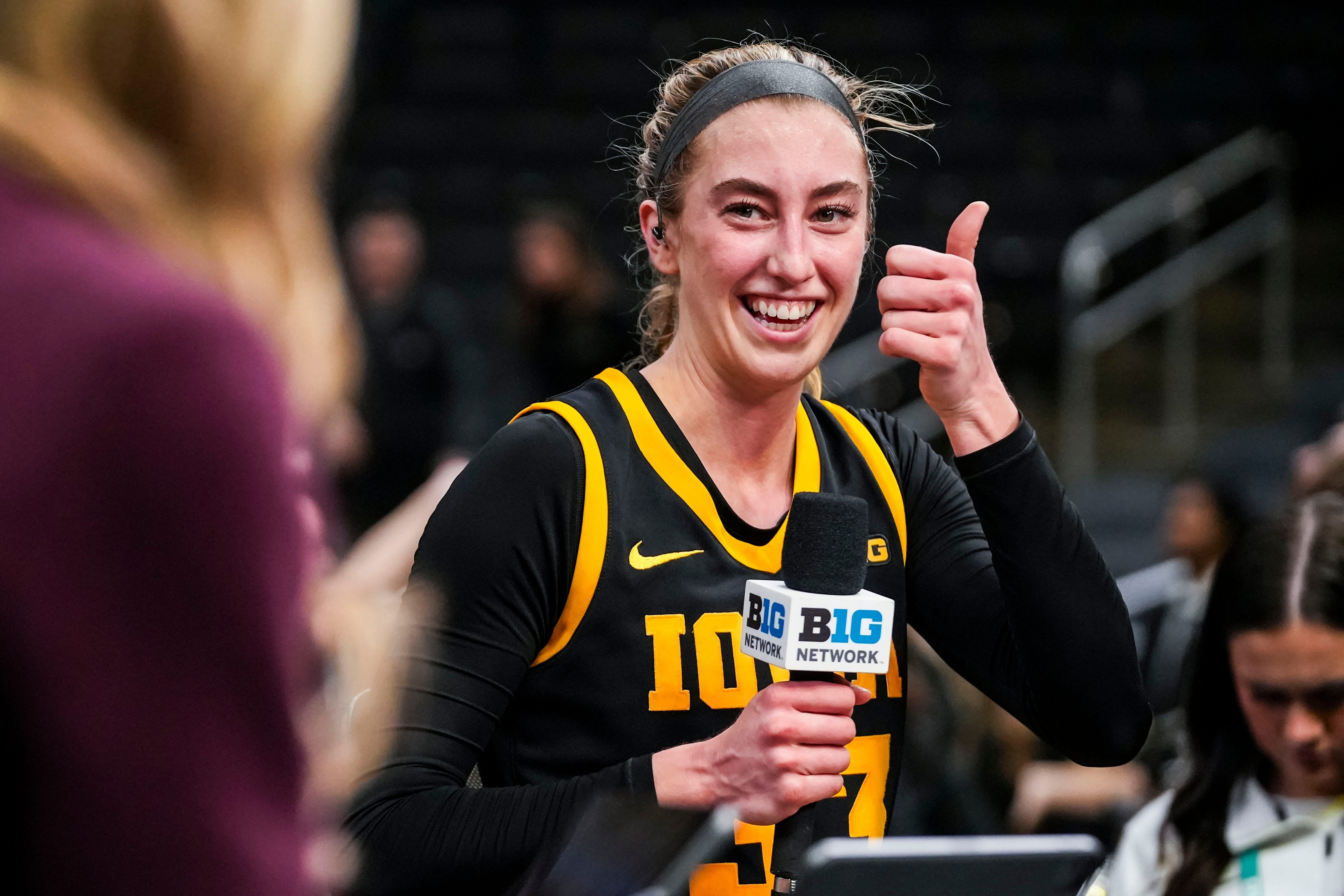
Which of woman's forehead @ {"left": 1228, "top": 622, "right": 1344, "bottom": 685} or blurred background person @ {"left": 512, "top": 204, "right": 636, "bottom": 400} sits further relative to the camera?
blurred background person @ {"left": 512, "top": 204, "right": 636, "bottom": 400}

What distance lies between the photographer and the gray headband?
6.40 ft

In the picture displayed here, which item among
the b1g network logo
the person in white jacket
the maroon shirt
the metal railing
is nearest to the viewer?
the maroon shirt

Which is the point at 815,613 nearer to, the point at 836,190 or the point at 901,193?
the point at 836,190

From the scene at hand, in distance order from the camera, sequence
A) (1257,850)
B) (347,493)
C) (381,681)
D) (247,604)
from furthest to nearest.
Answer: (347,493) → (1257,850) → (381,681) → (247,604)

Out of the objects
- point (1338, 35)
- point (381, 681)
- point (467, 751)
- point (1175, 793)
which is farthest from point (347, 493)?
point (1338, 35)

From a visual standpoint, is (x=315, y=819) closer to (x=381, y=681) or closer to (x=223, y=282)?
(x=381, y=681)

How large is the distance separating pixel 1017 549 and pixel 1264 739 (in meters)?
1.01

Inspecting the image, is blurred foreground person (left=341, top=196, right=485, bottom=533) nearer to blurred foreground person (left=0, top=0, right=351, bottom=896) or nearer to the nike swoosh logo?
the nike swoosh logo

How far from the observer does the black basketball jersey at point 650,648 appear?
1780 millimetres

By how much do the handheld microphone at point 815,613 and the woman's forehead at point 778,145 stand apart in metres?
0.49

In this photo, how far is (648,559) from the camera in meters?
1.81

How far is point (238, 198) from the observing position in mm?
755

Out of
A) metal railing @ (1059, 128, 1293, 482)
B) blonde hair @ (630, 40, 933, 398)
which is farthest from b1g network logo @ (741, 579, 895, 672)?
metal railing @ (1059, 128, 1293, 482)

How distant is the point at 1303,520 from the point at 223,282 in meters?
2.29
